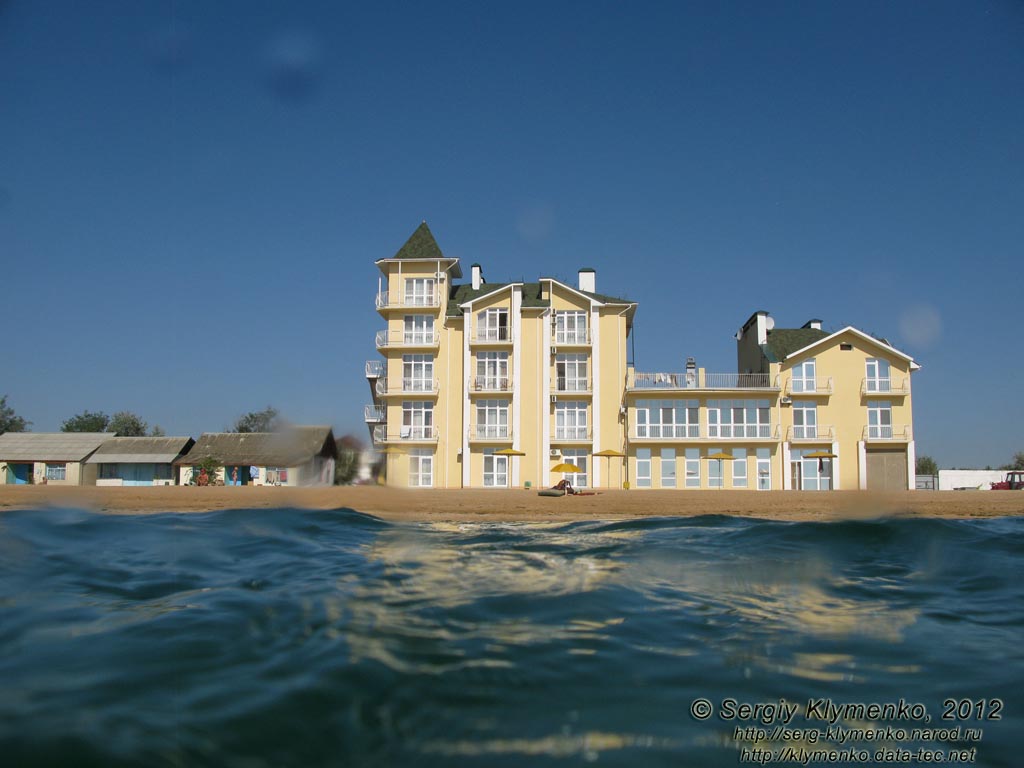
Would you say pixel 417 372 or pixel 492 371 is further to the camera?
pixel 417 372

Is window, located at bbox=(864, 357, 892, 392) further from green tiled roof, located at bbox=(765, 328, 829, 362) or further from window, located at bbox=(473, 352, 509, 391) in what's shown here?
window, located at bbox=(473, 352, 509, 391)

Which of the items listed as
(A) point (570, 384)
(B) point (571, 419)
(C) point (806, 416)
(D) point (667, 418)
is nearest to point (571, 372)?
(A) point (570, 384)

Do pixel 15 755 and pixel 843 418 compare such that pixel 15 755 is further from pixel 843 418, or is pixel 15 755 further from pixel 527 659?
pixel 843 418

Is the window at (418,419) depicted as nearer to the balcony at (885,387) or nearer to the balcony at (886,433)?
the balcony at (886,433)

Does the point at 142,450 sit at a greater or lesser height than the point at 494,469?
greater

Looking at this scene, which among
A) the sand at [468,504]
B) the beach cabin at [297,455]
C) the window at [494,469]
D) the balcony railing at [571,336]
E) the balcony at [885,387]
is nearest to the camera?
the beach cabin at [297,455]

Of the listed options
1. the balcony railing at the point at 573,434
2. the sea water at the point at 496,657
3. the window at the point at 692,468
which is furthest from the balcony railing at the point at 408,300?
the sea water at the point at 496,657

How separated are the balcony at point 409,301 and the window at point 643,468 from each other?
16.5 m

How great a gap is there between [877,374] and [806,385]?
4.88 meters

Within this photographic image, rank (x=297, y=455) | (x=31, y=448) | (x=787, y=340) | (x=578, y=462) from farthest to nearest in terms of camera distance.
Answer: (x=787, y=340), (x=578, y=462), (x=31, y=448), (x=297, y=455)

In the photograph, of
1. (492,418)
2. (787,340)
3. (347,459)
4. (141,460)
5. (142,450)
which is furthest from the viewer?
(787,340)

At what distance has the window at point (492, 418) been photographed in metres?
42.2

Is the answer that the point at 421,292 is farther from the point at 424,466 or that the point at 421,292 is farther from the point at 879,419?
the point at 879,419

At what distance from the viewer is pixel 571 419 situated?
4256cm
